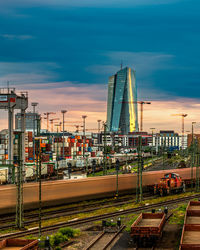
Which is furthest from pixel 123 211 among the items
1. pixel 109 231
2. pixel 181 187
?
pixel 181 187

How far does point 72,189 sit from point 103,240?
508 inches

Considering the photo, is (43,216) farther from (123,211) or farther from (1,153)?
(1,153)

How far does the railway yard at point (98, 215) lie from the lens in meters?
19.8

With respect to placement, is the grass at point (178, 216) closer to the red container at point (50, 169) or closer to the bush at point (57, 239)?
the bush at point (57, 239)

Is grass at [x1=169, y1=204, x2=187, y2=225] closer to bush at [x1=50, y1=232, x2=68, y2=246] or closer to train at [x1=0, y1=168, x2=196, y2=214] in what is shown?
bush at [x1=50, y1=232, x2=68, y2=246]

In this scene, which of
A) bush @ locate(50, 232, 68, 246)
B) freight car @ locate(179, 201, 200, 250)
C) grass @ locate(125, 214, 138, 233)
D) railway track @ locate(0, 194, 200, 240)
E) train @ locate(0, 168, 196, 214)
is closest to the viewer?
freight car @ locate(179, 201, 200, 250)

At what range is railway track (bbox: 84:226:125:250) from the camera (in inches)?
756

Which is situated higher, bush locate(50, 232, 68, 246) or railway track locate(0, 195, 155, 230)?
bush locate(50, 232, 68, 246)

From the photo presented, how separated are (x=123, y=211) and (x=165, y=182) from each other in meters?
11.2

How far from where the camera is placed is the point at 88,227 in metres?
23.7

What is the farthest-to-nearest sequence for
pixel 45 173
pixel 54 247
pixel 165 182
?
pixel 45 173 < pixel 165 182 < pixel 54 247

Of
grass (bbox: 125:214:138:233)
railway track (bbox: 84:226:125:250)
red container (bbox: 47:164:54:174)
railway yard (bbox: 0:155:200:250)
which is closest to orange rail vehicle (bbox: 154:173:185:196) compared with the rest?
railway yard (bbox: 0:155:200:250)

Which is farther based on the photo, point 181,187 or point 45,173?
point 45,173

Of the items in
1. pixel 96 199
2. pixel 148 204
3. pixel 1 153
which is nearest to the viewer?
pixel 148 204
